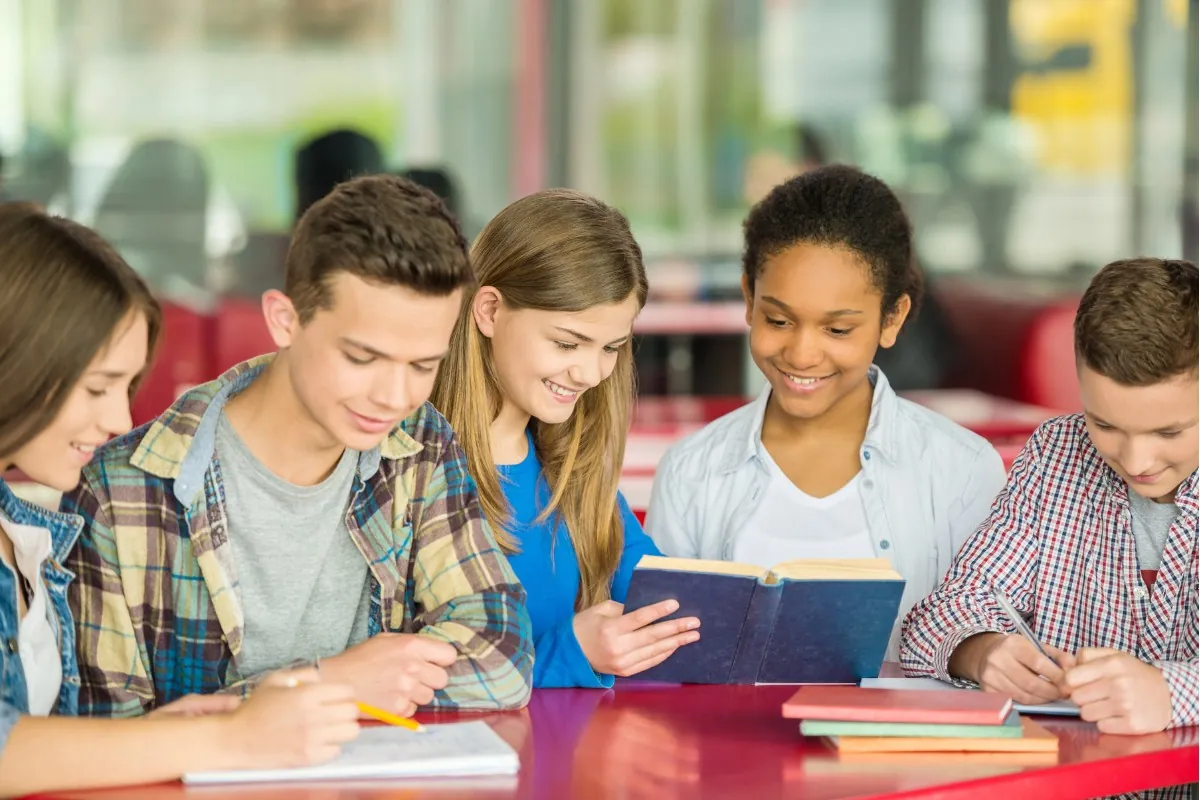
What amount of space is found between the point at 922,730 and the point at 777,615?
0.27 meters

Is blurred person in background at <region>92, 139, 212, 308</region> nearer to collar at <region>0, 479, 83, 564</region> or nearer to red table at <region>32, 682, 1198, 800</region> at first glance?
Answer: collar at <region>0, 479, 83, 564</region>

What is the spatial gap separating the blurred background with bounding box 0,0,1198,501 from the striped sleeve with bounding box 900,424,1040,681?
3438 mm

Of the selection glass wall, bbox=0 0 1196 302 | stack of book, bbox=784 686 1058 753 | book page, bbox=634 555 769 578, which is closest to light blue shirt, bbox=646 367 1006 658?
book page, bbox=634 555 769 578

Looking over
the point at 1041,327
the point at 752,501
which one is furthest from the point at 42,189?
the point at 752,501

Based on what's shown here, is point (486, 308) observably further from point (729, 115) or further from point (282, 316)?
point (729, 115)

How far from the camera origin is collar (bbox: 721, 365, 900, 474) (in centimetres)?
236

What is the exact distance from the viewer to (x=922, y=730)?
5.28ft

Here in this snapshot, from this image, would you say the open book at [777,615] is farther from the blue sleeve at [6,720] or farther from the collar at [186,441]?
the blue sleeve at [6,720]

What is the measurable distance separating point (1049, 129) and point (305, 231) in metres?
5.56

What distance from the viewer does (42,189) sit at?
5.70 metres

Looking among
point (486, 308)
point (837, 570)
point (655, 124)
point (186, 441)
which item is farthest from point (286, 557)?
point (655, 124)

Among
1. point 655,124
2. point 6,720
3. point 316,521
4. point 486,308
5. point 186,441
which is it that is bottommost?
point 6,720

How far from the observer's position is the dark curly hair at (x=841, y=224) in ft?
7.51

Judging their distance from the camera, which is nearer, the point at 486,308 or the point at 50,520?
the point at 50,520
